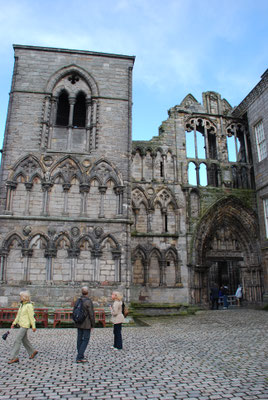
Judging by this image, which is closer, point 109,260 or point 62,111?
point 109,260

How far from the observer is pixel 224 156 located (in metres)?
19.7

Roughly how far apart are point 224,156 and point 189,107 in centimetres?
382

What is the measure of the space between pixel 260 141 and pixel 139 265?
10140 millimetres

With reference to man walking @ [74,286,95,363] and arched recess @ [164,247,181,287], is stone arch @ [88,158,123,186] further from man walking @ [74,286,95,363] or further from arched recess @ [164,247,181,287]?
man walking @ [74,286,95,363]

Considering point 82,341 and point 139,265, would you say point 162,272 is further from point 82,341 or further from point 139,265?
point 82,341

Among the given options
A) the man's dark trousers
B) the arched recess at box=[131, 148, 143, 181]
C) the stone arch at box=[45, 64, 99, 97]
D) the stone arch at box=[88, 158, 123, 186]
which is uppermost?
the stone arch at box=[45, 64, 99, 97]

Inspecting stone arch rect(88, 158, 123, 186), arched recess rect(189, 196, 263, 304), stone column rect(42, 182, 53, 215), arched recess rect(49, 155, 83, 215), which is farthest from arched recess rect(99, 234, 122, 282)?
arched recess rect(189, 196, 263, 304)

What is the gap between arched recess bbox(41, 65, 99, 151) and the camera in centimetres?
1425

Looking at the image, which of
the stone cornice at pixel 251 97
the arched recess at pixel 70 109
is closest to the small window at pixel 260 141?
the stone cornice at pixel 251 97

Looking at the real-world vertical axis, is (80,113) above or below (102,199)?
above

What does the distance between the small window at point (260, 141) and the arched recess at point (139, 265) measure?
29.0 ft

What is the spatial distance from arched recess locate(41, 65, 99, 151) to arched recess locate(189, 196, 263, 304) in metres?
7.86

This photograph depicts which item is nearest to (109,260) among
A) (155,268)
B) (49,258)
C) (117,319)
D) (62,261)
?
(62,261)

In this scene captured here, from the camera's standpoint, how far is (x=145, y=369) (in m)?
5.37
